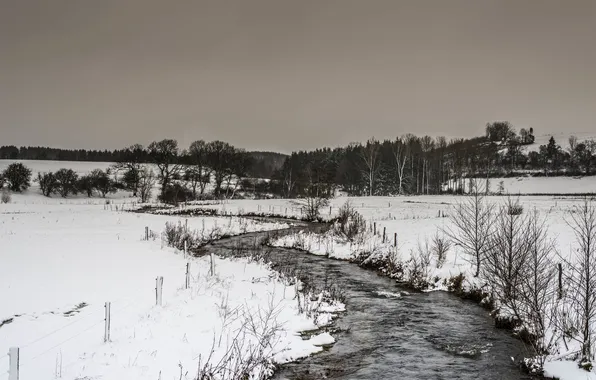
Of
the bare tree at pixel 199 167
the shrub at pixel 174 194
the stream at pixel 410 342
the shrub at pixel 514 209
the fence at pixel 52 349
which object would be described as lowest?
the stream at pixel 410 342

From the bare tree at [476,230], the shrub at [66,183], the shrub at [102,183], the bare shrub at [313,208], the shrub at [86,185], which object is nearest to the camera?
the bare tree at [476,230]

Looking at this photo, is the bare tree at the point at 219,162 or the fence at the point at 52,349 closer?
the fence at the point at 52,349

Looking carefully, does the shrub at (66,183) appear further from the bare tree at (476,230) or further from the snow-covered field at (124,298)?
the bare tree at (476,230)

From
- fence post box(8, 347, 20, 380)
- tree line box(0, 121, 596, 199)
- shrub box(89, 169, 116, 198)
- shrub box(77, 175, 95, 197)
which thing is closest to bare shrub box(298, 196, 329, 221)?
tree line box(0, 121, 596, 199)

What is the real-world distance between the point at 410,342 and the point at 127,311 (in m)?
7.76

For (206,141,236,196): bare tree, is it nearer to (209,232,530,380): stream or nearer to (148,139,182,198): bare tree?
(148,139,182,198): bare tree

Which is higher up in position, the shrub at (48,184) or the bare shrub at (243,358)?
the shrub at (48,184)

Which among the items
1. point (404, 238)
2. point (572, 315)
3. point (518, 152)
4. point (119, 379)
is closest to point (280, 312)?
point (119, 379)

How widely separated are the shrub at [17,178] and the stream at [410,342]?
8249 cm

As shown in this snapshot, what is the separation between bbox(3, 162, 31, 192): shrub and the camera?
8188 cm

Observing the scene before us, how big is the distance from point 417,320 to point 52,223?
2984cm

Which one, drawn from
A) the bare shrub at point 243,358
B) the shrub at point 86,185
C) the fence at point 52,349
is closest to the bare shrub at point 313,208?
the fence at point 52,349

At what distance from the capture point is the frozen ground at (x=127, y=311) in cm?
884

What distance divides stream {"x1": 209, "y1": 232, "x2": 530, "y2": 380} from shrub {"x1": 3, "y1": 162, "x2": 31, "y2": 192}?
8249cm
